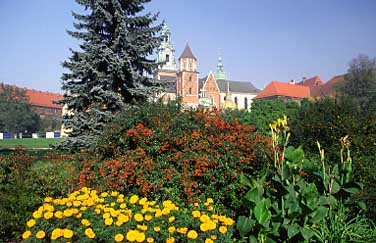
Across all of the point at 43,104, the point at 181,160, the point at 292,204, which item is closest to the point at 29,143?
the point at 181,160

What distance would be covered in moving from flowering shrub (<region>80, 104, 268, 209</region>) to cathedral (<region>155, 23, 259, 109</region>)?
56.5 m

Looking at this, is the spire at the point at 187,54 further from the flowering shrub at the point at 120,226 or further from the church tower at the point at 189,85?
the flowering shrub at the point at 120,226

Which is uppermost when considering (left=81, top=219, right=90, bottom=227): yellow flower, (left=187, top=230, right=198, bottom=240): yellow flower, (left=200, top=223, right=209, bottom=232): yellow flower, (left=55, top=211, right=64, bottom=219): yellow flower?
(left=55, top=211, right=64, bottom=219): yellow flower

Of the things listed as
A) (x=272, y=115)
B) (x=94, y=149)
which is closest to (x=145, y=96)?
(x=94, y=149)

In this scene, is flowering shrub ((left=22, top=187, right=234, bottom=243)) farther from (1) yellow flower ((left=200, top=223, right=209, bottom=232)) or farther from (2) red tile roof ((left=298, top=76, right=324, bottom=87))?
(2) red tile roof ((left=298, top=76, right=324, bottom=87))

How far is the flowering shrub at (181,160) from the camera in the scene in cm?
514

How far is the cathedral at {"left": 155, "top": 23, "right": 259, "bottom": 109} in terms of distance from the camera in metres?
70.2

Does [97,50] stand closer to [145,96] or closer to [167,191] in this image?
[145,96]

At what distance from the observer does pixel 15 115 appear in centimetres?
6562

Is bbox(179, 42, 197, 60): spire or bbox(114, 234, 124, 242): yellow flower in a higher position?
bbox(179, 42, 197, 60): spire

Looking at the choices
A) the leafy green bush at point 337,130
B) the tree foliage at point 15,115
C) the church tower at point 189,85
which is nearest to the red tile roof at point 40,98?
the tree foliage at point 15,115

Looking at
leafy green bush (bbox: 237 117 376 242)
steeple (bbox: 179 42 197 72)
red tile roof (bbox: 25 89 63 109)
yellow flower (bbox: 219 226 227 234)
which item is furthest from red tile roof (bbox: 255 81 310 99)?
yellow flower (bbox: 219 226 227 234)

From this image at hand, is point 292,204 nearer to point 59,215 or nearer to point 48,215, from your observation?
point 59,215

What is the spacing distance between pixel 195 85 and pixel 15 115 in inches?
1502
